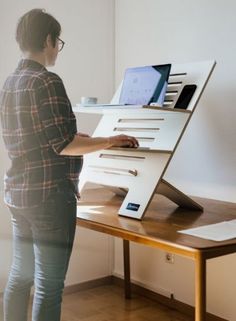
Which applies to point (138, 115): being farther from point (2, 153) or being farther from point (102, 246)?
point (102, 246)

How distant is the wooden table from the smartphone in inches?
17.7

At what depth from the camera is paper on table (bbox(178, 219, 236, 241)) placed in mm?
1548

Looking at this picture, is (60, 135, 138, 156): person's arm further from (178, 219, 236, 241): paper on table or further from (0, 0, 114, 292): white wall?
(0, 0, 114, 292): white wall

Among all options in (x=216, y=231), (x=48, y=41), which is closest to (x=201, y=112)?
(x=216, y=231)

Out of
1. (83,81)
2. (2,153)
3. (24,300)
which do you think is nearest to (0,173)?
(2,153)

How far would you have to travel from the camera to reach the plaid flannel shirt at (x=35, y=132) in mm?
1496

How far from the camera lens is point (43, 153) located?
1.55 meters

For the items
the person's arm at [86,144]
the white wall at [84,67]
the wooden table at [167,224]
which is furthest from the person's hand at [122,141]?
the white wall at [84,67]

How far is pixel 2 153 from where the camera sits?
2518 millimetres

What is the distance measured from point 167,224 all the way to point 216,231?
200 mm

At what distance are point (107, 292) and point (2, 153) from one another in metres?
1.06

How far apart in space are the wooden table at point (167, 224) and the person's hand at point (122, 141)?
11.6 inches

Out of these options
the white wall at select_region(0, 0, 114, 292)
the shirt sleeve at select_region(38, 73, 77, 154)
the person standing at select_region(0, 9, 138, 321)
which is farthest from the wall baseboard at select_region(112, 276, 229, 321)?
the shirt sleeve at select_region(38, 73, 77, 154)

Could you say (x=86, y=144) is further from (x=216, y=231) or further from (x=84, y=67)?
(x=84, y=67)
